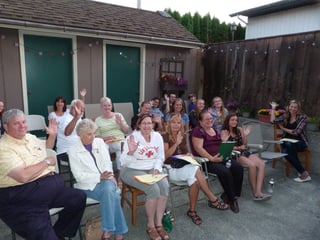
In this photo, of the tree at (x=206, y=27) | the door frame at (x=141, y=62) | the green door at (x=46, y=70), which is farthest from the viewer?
the tree at (x=206, y=27)

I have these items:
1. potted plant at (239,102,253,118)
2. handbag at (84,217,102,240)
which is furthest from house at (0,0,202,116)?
handbag at (84,217,102,240)

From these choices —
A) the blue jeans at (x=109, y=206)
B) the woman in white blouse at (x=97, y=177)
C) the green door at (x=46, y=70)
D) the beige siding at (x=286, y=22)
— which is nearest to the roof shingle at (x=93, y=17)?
the green door at (x=46, y=70)

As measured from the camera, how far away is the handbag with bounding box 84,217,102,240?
6.89 ft

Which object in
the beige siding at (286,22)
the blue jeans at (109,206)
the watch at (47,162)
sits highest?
the beige siding at (286,22)

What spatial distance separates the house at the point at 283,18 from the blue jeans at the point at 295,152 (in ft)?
19.4

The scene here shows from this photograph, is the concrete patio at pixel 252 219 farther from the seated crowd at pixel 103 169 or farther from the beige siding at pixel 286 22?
the beige siding at pixel 286 22

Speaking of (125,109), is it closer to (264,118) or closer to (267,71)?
(264,118)

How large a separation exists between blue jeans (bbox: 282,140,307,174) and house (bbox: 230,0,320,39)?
5.90 metres

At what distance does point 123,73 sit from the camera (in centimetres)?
559

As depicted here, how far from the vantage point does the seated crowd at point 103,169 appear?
1.78m

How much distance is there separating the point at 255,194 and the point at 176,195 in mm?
974

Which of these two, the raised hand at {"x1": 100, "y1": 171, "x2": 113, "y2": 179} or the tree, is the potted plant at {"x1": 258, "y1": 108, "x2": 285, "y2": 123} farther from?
the tree

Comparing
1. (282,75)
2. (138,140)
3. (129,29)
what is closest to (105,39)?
(129,29)

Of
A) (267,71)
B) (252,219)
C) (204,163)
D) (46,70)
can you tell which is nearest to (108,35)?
(46,70)
